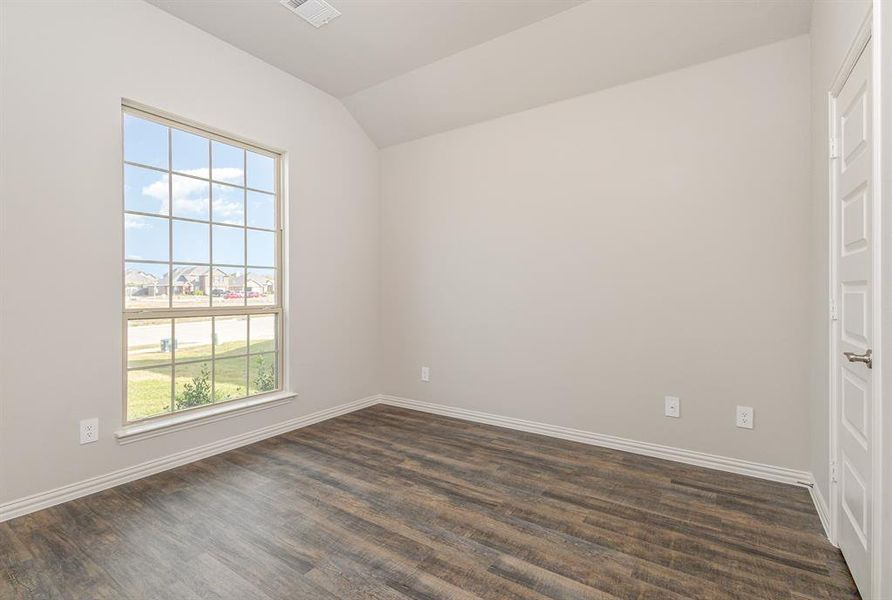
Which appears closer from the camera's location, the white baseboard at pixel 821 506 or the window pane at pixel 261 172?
the white baseboard at pixel 821 506

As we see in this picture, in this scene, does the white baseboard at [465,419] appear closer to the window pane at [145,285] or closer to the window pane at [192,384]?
the window pane at [192,384]

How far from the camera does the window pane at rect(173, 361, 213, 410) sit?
294 centimetres

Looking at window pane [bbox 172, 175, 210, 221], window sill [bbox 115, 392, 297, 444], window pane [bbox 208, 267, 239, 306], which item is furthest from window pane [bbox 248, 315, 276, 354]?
window pane [bbox 172, 175, 210, 221]

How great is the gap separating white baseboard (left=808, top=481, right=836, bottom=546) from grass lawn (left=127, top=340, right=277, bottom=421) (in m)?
3.58

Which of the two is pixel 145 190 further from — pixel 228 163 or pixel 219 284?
pixel 219 284

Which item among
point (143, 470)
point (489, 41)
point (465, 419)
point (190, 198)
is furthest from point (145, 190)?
point (465, 419)

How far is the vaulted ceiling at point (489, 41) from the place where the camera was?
2.57 m

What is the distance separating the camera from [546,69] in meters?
3.13

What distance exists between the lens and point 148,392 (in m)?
2.78

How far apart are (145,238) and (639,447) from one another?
3.61 m

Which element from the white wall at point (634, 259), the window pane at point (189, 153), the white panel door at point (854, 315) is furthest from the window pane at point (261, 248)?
the white panel door at point (854, 315)

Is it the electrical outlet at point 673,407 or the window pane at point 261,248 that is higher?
the window pane at point 261,248

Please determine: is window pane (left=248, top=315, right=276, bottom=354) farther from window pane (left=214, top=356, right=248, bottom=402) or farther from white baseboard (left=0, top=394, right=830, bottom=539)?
white baseboard (left=0, top=394, right=830, bottom=539)

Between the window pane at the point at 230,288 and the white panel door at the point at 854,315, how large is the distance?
140 inches
